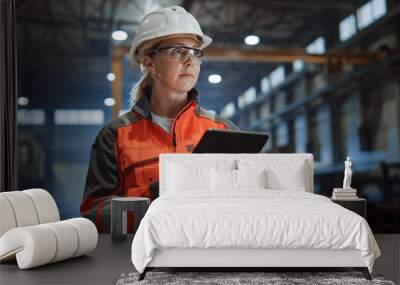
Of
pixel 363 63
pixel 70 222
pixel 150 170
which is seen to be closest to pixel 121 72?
pixel 150 170

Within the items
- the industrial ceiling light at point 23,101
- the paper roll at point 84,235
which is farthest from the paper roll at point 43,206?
the industrial ceiling light at point 23,101

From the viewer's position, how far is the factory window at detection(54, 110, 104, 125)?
589cm

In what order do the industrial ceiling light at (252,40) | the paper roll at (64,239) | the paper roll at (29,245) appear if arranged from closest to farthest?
the paper roll at (29,245) → the paper roll at (64,239) → the industrial ceiling light at (252,40)

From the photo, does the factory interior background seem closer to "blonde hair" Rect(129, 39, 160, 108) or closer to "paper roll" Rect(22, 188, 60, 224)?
"blonde hair" Rect(129, 39, 160, 108)

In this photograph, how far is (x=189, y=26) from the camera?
19.2 ft

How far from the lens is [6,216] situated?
3.93 meters

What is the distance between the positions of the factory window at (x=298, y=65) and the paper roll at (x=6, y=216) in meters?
3.37

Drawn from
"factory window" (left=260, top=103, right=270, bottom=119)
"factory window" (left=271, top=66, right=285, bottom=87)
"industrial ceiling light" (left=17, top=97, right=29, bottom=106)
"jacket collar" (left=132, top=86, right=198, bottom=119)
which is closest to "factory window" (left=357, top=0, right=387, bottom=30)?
"factory window" (left=271, top=66, right=285, bottom=87)

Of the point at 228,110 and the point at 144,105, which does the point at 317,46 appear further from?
the point at 144,105

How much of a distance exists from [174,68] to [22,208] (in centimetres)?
239

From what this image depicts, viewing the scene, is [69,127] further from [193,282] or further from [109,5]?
[193,282]

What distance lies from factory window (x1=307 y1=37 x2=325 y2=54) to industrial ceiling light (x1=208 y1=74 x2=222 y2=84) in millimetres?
1026

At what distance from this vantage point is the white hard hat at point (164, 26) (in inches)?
227

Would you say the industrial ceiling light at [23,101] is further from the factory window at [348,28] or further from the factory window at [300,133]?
the factory window at [348,28]
